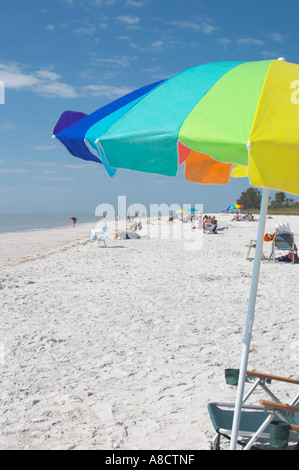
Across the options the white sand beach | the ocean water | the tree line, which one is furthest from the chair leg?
the tree line

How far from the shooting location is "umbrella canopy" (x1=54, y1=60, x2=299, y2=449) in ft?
6.39

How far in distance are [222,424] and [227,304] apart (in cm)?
438

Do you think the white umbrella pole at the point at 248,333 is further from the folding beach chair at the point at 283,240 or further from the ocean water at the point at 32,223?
the ocean water at the point at 32,223

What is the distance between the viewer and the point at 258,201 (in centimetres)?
9494

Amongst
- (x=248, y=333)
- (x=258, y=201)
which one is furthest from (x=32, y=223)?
(x=248, y=333)

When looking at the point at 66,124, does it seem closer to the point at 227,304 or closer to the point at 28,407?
the point at 28,407

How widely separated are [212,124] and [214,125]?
14mm

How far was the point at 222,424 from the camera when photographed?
2840mm

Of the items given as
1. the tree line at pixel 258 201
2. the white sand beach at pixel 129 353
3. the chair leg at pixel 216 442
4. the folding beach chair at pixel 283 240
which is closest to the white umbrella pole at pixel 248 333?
the chair leg at pixel 216 442

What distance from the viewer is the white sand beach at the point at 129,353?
326cm

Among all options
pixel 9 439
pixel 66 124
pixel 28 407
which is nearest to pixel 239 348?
pixel 28 407

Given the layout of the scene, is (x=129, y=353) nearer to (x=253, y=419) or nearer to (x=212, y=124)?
(x=253, y=419)

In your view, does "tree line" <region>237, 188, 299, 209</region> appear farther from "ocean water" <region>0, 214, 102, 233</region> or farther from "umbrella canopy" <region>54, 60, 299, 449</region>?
"umbrella canopy" <region>54, 60, 299, 449</region>

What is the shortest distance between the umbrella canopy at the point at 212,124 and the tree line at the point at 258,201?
80.6 metres
